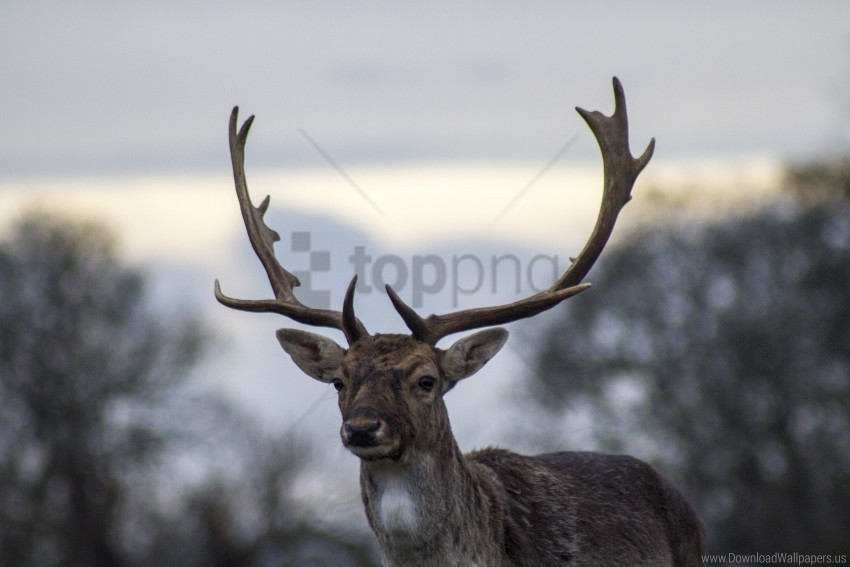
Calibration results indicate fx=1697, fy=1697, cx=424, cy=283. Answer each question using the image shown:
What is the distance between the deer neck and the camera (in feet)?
36.9

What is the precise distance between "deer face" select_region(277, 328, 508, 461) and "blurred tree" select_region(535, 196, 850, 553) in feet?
103

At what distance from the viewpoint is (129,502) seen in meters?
47.2

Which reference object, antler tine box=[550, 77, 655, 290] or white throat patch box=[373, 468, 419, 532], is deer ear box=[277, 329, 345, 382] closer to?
white throat patch box=[373, 468, 419, 532]

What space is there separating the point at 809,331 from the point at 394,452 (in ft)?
117

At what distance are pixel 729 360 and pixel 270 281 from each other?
3398 cm

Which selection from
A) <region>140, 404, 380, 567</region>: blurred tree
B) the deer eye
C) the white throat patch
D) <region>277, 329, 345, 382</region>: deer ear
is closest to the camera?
the white throat patch

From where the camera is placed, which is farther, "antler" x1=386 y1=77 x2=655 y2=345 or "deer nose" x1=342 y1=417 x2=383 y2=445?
"antler" x1=386 y1=77 x2=655 y2=345

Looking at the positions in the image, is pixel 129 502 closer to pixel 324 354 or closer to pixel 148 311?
pixel 148 311

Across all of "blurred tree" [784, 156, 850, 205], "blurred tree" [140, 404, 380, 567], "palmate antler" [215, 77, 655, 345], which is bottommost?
"blurred tree" [140, 404, 380, 567]

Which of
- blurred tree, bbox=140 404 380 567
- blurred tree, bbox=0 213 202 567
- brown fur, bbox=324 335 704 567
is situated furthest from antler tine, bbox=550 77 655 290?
blurred tree, bbox=0 213 202 567

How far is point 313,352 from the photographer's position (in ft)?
40.6

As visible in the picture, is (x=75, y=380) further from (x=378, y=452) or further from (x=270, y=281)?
(x=378, y=452)

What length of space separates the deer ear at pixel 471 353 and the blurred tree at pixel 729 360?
31.3 meters

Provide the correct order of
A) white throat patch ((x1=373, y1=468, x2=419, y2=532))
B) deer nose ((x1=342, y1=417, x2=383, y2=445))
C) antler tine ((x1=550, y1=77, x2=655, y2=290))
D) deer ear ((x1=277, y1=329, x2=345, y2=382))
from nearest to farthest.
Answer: deer nose ((x1=342, y1=417, x2=383, y2=445)) → white throat patch ((x1=373, y1=468, x2=419, y2=532)) → deer ear ((x1=277, y1=329, x2=345, y2=382)) → antler tine ((x1=550, y1=77, x2=655, y2=290))
